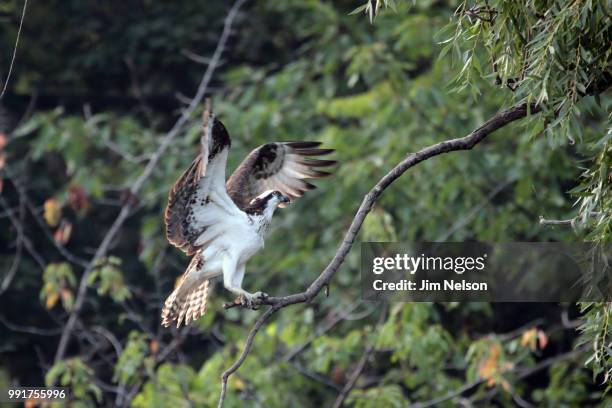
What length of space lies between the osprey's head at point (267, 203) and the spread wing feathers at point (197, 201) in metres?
0.11

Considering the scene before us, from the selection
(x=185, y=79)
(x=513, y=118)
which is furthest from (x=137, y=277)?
(x=513, y=118)

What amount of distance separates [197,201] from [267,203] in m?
0.36

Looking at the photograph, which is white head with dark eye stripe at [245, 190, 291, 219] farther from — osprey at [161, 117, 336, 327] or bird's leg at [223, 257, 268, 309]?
bird's leg at [223, 257, 268, 309]

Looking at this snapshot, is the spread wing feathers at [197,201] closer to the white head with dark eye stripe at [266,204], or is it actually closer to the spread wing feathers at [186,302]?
the white head with dark eye stripe at [266,204]

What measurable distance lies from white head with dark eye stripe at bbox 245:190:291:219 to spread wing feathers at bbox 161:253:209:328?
0.52 metres

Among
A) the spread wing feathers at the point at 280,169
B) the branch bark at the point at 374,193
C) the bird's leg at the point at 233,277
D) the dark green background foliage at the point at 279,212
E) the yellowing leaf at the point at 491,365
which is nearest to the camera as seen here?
the branch bark at the point at 374,193

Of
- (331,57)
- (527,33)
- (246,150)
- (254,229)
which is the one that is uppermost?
(331,57)

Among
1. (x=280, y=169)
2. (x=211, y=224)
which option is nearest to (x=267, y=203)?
(x=211, y=224)

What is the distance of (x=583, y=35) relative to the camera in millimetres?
4012

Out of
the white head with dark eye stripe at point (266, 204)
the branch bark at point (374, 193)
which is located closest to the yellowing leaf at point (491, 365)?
the white head with dark eye stripe at point (266, 204)

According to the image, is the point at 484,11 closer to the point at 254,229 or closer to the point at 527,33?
the point at 527,33

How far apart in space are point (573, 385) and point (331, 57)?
388cm

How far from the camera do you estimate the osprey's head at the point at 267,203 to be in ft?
17.6

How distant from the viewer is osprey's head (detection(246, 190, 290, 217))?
5368 mm
